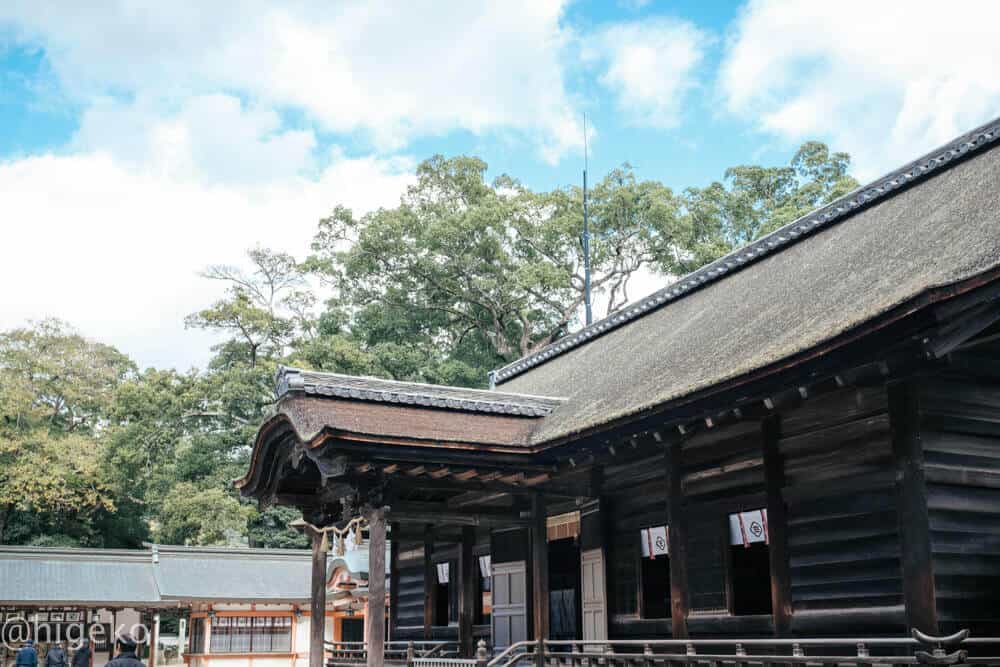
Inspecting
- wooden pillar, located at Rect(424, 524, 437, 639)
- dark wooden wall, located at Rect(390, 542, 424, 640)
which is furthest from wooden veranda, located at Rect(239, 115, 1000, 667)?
dark wooden wall, located at Rect(390, 542, 424, 640)

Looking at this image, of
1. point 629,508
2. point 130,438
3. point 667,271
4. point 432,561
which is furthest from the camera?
point 667,271

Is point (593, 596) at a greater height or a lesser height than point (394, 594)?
greater

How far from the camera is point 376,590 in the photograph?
13.4 m

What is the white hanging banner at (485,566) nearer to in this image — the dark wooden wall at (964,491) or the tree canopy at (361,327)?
the dark wooden wall at (964,491)

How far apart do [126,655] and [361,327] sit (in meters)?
41.2

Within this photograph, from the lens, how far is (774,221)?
47375 mm

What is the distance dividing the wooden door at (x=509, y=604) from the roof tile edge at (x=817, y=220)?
21.1 ft

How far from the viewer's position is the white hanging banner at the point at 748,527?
12000 mm

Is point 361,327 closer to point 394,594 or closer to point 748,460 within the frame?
point 394,594

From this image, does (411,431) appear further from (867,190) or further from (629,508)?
(867,190)

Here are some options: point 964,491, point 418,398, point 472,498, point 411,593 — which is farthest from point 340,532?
point 964,491

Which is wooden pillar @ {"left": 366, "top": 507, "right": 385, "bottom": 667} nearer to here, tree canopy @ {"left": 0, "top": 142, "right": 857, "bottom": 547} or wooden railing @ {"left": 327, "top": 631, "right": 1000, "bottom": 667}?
wooden railing @ {"left": 327, "top": 631, "right": 1000, "bottom": 667}

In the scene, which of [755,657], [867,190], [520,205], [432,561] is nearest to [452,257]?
[520,205]

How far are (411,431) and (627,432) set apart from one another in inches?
117
